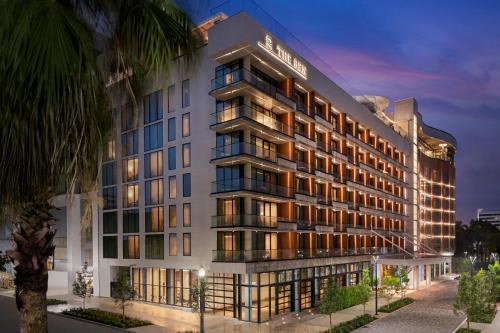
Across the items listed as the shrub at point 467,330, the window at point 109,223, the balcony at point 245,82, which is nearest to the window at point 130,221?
the window at point 109,223

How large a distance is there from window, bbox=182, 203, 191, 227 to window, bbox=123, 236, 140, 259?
24.9 ft

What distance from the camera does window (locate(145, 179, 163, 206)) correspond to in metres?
45.1

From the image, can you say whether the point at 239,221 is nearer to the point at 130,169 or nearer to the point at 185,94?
the point at 185,94

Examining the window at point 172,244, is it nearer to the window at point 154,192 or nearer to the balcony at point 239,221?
the window at point 154,192

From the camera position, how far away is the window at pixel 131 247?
4741 centimetres

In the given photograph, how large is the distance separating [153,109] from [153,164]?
213 inches

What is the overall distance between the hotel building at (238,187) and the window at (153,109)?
171 millimetres

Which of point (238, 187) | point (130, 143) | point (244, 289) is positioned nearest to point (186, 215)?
point (238, 187)

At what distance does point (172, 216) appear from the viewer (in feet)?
144

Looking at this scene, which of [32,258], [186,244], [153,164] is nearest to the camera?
[32,258]

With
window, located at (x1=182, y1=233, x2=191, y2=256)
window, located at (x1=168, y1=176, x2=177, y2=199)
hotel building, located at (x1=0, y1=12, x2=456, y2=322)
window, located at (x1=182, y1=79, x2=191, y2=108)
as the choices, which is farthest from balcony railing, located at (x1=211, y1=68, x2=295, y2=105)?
window, located at (x1=182, y1=233, x2=191, y2=256)

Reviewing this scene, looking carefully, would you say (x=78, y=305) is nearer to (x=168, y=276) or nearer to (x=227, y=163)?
(x=168, y=276)

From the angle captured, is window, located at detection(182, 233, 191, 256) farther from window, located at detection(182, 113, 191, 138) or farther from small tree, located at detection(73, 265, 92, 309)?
window, located at detection(182, 113, 191, 138)

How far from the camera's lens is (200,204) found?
4103 cm
